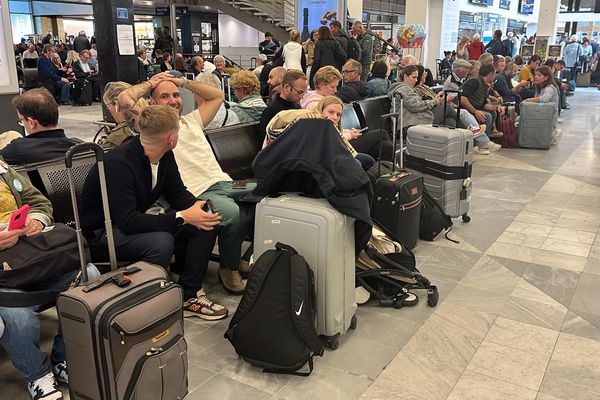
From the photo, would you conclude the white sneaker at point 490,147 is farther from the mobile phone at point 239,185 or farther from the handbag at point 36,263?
the handbag at point 36,263

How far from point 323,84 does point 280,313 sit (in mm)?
2578

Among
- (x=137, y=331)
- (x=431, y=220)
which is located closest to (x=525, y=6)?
(x=431, y=220)

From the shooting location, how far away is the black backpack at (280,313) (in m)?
2.46

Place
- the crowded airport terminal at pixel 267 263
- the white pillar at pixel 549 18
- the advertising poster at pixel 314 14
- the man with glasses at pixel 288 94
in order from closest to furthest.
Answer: the crowded airport terminal at pixel 267 263 < the man with glasses at pixel 288 94 < the advertising poster at pixel 314 14 < the white pillar at pixel 549 18

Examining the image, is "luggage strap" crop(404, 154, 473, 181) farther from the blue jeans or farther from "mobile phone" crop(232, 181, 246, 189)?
the blue jeans

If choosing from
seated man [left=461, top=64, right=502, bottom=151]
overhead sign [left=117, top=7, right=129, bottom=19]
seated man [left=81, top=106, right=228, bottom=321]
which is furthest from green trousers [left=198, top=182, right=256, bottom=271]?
seated man [left=461, top=64, right=502, bottom=151]

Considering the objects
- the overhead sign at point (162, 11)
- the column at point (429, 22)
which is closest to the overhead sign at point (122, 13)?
the column at point (429, 22)

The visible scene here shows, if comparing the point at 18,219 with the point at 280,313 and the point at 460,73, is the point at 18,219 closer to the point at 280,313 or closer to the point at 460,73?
the point at 280,313

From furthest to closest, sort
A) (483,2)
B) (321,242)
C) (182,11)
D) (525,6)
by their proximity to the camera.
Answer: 1. (525,6)
2. (182,11)
3. (483,2)
4. (321,242)

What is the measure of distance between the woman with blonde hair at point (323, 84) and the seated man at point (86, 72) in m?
11.2

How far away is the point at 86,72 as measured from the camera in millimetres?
14422

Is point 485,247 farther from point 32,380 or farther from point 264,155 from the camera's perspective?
point 32,380

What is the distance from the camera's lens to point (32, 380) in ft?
7.52

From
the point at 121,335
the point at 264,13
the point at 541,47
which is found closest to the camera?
the point at 121,335
